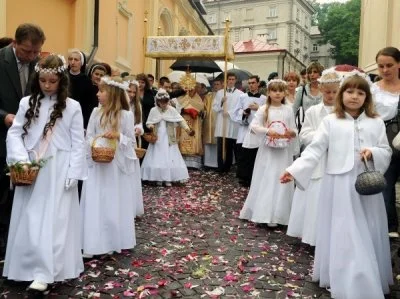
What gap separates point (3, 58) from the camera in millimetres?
4988

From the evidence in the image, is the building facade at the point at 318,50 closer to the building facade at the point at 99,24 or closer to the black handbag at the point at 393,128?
the building facade at the point at 99,24

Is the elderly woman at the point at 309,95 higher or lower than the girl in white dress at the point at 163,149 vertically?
higher

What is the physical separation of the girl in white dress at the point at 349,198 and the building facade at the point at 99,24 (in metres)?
6.17

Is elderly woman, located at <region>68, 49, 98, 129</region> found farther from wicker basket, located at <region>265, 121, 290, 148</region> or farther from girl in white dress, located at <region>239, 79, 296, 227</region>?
wicker basket, located at <region>265, 121, 290, 148</region>

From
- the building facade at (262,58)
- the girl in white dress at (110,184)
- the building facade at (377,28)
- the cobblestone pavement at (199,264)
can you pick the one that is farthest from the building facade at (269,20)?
the girl in white dress at (110,184)

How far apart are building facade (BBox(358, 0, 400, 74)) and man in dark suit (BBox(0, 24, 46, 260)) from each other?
8219 mm

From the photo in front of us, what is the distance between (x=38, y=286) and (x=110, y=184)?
1.60 meters

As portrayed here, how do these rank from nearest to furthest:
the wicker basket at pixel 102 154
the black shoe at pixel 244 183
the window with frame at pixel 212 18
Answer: the wicker basket at pixel 102 154, the black shoe at pixel 244 183, the window with frame at pixel 212 18

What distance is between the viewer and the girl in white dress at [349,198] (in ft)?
13.1

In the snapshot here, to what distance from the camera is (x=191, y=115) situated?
12523 mm

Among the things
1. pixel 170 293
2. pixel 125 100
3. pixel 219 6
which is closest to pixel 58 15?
pixel 125 100

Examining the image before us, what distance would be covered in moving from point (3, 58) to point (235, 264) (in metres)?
3.13

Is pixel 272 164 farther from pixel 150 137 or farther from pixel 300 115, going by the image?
pixel 150 137

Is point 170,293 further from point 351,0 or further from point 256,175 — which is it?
point 351,0
